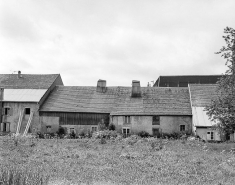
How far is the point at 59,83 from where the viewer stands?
52438 millimetres

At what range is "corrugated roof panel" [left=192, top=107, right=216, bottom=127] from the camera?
37.0 meters

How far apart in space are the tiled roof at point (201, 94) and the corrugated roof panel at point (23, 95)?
21598mm

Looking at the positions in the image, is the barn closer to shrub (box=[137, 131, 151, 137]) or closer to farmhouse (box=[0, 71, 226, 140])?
farmhouse (box=[0, 71, 226, 140])

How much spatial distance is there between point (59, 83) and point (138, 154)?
34.8 meters

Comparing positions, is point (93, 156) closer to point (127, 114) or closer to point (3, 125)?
point (127, 114)

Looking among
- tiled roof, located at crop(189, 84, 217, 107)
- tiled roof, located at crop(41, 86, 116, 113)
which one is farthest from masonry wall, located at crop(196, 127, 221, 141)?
tiled roof, located at crop(41, 86, 116, 113)

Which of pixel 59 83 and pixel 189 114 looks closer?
pixel 189 114

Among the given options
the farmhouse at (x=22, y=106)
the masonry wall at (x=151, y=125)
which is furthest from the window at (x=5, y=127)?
the masonry wall at (x=151, y=125)

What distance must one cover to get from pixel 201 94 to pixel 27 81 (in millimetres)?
26767

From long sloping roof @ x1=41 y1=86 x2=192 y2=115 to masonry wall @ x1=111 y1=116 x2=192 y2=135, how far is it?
0.67m

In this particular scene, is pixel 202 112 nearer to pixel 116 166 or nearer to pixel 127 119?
pixel 127 119

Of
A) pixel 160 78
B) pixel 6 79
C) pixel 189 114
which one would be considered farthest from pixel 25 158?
pixel 160 78

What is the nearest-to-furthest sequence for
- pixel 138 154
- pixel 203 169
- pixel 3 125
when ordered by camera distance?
pixel 203 169 → pixel 138 154 → pixel 3 125

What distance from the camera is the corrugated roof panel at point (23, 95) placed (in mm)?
44344
